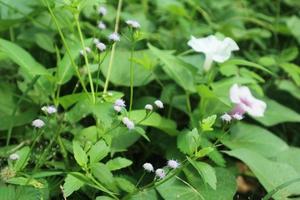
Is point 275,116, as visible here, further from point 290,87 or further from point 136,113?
point 136,113

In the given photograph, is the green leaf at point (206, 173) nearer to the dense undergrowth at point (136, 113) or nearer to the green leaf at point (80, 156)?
the dense undergrowth at point (136, 113)

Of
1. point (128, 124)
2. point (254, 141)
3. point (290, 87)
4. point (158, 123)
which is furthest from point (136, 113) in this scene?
point (290, 87)

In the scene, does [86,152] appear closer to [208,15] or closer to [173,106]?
[173,106]

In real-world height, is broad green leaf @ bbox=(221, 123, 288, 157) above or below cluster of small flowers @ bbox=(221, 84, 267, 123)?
below

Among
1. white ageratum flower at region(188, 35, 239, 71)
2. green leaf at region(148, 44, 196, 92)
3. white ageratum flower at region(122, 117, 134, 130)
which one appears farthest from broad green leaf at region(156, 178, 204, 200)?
white ageratum flower at region(188, 35, 239, 71)

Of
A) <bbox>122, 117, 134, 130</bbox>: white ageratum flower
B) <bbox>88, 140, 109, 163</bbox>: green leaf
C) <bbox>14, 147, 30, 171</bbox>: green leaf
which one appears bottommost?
<bbox>14, 147, 30, 171</bbox>: green leaf

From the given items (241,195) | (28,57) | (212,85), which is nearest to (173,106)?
(212,85)

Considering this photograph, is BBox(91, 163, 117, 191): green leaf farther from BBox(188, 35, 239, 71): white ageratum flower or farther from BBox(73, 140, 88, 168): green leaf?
BBox(188, 35, 239, 71): white ageratum flower
